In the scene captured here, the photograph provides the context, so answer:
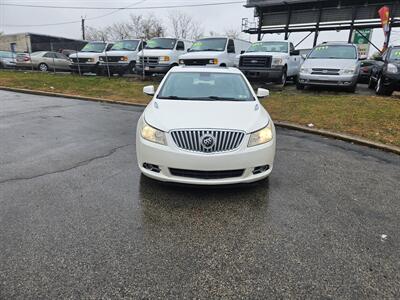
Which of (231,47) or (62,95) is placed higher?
(231,47)

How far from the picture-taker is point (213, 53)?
43.4 feet

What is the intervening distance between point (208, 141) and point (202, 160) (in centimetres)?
23

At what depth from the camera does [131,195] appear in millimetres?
3801

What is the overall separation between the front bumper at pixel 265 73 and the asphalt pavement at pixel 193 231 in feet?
24.3

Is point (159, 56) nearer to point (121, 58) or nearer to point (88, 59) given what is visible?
point (121, 58)

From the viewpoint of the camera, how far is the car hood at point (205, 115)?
12.1 feet

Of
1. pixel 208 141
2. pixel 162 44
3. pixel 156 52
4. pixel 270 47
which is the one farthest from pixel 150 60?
pixel 208 141

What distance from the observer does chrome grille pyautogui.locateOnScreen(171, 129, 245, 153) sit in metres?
3.50

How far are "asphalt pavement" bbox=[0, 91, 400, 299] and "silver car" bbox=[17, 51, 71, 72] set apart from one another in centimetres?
1862

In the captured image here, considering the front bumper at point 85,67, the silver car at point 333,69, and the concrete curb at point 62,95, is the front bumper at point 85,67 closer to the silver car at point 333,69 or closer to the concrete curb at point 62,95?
the concrete curb at point 62,95

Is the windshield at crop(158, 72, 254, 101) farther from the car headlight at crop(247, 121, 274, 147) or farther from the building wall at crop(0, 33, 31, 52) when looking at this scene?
the building wall at crop(0, 33, 31, 52)

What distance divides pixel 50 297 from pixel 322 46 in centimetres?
1286

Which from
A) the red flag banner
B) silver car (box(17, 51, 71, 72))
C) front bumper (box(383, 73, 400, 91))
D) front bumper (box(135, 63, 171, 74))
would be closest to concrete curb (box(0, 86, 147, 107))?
front bumper (box(135, 63, 171, 74))

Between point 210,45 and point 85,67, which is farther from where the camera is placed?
point 85,67
